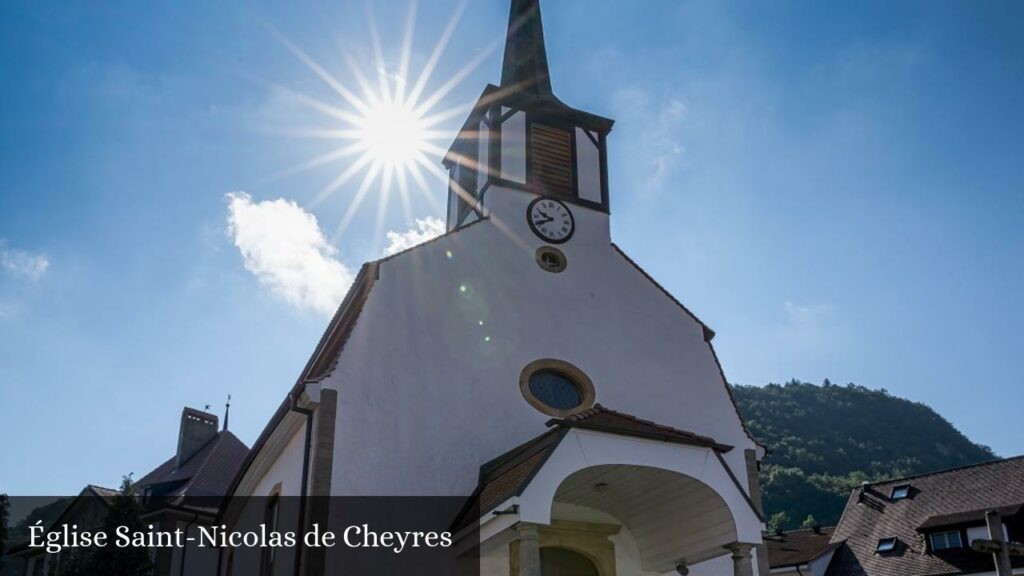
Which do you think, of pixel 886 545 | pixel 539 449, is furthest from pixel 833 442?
pixel 539 449

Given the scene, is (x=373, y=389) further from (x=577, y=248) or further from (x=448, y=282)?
(x=577, y=248)

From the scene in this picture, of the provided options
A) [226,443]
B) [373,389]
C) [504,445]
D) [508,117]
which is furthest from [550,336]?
[226,443]

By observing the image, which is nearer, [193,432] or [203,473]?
[203,473]

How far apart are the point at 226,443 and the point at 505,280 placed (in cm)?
1907

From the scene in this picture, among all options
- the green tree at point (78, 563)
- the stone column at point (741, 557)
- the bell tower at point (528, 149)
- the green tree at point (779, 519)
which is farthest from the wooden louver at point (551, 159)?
the green tree at point (779, 519)

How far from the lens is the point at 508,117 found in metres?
20.2

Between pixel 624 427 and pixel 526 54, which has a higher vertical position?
pixel 526 54

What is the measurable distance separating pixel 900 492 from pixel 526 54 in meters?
22.6

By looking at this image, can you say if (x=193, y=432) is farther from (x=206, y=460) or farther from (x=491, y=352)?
(x=491, y=352)

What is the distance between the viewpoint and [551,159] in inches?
792

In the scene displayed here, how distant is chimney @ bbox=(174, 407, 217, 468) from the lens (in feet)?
108

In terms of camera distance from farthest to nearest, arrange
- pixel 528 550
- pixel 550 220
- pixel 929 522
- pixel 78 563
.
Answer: pixel 929 522 → pixel 78 563 → pixel 550 220 → pixel 528 550

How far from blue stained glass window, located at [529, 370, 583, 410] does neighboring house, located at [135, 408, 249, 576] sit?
33.6ft
